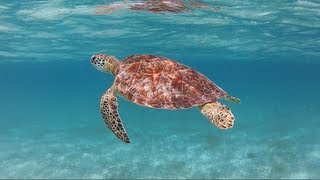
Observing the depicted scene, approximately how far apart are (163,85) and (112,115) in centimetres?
125

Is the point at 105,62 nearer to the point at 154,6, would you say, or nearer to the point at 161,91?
the point at 161,91

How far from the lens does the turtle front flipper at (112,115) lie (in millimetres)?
6509

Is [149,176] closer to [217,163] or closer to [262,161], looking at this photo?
[217,163]

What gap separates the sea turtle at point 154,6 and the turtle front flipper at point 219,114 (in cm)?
1223

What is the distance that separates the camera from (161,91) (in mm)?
6812

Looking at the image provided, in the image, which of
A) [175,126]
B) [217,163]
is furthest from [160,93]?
[175,126]

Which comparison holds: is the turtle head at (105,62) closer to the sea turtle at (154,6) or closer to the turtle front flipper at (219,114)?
the turtle front flipper at (219,114)

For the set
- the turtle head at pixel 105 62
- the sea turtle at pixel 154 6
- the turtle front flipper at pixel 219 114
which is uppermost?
the turtle head at pixel 105 62

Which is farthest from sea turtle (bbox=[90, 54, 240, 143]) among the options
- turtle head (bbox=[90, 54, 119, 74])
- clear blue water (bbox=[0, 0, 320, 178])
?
clear blue water (bbox=[0, 0, 320, 178])

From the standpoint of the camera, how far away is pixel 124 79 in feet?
24.2

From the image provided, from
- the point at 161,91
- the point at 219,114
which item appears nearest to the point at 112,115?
the point at 161,91

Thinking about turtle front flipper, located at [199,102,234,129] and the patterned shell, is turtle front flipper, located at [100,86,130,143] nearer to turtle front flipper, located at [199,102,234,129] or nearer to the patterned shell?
the patterned shell

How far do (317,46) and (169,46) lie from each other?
15.3 meters

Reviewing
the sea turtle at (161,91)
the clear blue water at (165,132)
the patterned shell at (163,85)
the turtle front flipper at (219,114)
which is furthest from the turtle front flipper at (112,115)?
the clear blue water at (165,132)
